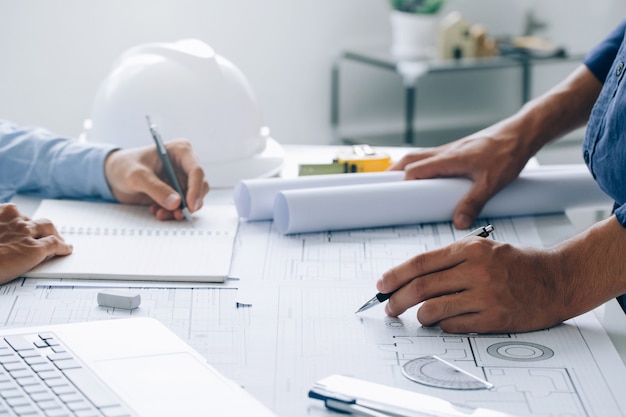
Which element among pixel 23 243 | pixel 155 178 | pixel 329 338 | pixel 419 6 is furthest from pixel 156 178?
pixel 419 6

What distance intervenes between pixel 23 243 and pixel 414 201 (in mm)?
546

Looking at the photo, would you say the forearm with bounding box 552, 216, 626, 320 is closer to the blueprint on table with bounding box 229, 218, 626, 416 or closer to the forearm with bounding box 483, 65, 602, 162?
the blueprint on table with bounding box 229, 218, 626, 416

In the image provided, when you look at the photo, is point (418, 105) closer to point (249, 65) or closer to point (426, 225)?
point (249, 65)

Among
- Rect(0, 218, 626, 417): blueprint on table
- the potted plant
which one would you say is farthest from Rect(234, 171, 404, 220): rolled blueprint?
the potted plant

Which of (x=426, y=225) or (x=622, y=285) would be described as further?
(x=426, y=225)

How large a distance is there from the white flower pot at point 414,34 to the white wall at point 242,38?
174 millimetres

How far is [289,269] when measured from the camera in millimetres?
1161

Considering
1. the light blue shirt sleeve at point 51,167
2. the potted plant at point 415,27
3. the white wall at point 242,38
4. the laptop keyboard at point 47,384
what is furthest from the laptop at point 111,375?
the potted plant at point 415,27

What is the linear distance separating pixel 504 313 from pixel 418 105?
102 inches

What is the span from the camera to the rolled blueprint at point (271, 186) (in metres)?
1.36

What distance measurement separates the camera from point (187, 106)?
1.50 meters

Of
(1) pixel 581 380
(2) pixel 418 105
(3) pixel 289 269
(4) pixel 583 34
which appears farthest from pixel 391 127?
(1) pixel 581 380

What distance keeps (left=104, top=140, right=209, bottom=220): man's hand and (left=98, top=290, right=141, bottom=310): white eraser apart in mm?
345

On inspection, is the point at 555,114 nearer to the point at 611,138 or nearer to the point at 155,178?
the point at 611,138
